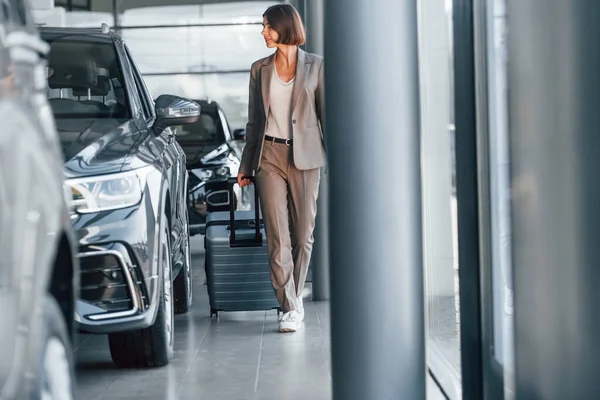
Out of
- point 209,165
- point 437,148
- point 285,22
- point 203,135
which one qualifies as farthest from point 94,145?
point 203,135

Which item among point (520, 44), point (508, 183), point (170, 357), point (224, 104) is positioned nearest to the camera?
point (520, 44)

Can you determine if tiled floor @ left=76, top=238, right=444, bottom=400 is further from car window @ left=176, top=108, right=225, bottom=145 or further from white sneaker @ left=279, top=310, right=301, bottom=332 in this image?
car window @ left=176, top=108, right=225, bottom=145

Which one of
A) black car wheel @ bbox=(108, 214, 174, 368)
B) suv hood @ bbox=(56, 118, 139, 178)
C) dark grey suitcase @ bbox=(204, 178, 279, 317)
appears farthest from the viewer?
dark grey suitcase @ bbox=(204, 178, 279, 317)

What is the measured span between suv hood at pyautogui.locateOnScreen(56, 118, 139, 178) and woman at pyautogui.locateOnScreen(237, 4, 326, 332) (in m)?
1.29

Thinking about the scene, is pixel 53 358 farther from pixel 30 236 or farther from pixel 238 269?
pixel 238 269

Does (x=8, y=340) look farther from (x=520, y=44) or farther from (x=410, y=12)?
(x=410, y=12)

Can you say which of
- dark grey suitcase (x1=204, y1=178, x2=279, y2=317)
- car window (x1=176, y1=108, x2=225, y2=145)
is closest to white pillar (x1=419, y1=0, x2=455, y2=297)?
dark grey suitcase (x1=204, y1=178, x2=279, y2=317)

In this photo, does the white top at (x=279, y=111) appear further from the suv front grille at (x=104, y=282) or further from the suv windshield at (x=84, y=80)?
the suv front grille at (x=104, y=282)

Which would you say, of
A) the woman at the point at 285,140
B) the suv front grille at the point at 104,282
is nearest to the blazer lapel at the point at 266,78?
the woman at the point at 285,140

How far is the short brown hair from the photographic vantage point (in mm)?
6820

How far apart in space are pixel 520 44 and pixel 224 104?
2535 cm

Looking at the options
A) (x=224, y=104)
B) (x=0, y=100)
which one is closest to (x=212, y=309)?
(x=0, y=100)

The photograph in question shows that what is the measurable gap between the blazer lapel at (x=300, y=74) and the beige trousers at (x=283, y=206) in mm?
298

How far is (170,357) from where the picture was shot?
20.2ft
